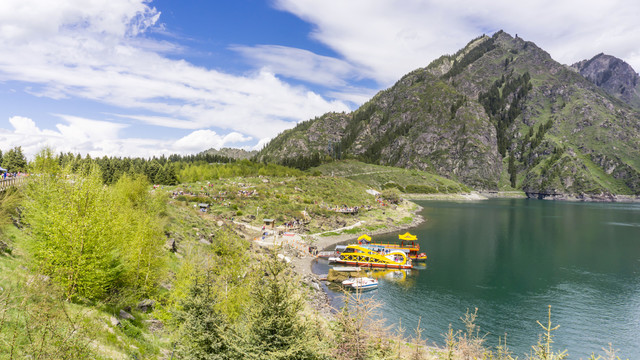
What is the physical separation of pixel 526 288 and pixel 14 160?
538ft

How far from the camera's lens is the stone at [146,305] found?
24156 mm

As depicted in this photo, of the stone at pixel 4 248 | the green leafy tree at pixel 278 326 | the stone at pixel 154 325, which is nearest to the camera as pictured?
the green leafy tree at pixel 278 326

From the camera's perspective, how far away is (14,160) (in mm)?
111000

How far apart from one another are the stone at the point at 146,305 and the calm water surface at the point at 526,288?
2597 centimetres

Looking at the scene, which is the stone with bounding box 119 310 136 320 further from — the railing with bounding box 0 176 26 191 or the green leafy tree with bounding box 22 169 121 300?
the railing with bounding box 0 176 26 191

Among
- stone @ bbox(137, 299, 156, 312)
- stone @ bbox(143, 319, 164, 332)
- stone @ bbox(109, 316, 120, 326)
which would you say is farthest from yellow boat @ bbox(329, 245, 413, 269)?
stone @ bbox(109, 316, 120, 326)

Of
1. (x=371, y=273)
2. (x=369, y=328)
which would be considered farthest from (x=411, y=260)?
(x=369, y=328)

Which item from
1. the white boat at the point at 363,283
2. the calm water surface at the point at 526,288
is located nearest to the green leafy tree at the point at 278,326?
the calm water surface at the point at 526,288

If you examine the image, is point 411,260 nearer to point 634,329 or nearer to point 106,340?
point 634,329

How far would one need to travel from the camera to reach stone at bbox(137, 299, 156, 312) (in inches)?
951

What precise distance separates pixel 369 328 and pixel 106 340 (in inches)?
573

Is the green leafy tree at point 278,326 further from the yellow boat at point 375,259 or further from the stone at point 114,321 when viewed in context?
the yellow boat at point 375,259

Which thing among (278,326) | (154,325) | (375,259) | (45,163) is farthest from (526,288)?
(45,163)

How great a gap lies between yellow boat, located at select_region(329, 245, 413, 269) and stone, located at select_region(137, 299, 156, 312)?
47421mm
